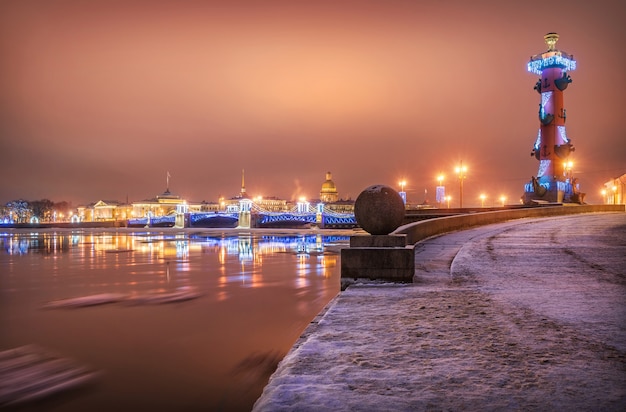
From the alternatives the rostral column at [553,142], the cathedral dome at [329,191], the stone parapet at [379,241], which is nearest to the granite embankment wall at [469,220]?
the stone parapet at [379,241]

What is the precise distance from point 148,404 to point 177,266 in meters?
14.8

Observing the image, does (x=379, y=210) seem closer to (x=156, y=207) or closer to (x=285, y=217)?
(x=285, y=217)

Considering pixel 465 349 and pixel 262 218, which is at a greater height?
pixel 262 218

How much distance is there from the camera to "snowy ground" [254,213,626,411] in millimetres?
3531

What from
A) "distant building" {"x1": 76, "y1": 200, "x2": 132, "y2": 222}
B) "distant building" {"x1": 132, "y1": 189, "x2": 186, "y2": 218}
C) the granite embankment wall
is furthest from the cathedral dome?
the granite embankment wall

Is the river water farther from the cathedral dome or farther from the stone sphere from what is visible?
the cathedral dome

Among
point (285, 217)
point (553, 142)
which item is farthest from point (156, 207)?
point (553, 142)

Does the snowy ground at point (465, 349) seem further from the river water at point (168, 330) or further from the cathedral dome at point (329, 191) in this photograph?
the cathedral dome at point (329, 191)

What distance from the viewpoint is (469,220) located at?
25.6 metres

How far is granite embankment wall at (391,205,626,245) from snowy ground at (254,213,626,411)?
3.82 m

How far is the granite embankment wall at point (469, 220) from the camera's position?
51.5 feet

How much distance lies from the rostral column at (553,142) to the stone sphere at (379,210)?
58339 millimetres

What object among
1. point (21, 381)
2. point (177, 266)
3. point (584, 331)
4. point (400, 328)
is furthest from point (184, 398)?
point (177, 266)

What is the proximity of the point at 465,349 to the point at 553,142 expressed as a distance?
6537 centimetres
